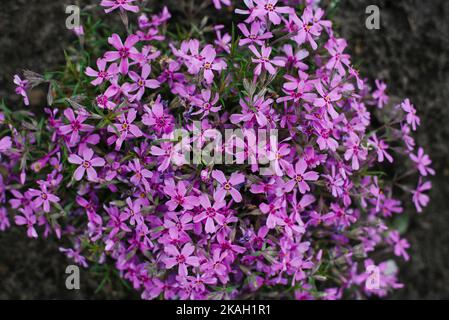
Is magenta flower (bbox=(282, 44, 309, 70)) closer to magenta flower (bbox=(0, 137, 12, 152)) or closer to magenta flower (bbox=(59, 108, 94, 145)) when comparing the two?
magenta flower (bbox=(59, 108, 94, 145))

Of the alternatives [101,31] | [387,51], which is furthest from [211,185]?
[387,51]

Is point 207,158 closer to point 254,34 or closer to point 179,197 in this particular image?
point 179,197

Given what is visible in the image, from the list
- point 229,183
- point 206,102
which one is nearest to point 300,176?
point 229,183

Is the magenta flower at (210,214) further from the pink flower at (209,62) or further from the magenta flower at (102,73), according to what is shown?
the magenta flower at (102,73)

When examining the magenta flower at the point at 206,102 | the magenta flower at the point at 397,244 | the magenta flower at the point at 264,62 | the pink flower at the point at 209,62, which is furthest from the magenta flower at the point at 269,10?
the magenta flower at the point at 397,244

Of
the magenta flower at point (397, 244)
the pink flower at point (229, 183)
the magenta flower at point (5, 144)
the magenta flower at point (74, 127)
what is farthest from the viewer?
the magenta flower at point (397, 244)
